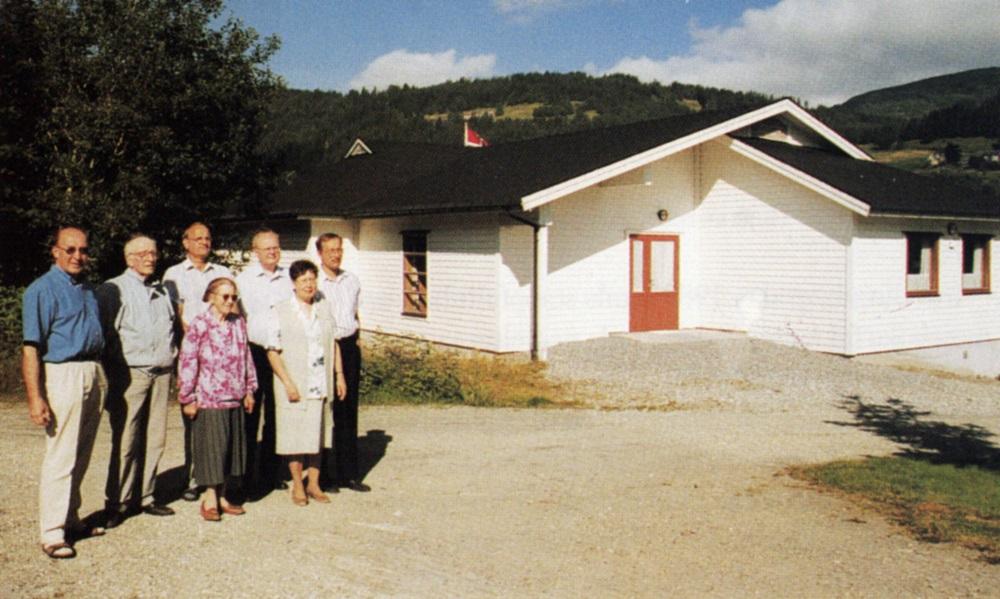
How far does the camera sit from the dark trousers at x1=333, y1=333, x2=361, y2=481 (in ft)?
22.3

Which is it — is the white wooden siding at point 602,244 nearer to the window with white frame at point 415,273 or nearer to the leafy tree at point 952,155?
the window with white frame at point 415,273

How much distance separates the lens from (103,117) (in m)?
13.4

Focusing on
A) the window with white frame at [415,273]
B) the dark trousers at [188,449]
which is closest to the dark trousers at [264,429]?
the dark trousers at [188,449]

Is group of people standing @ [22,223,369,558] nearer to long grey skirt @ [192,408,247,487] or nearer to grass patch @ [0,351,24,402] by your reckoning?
long grey skirt @ [192,408,247,487]

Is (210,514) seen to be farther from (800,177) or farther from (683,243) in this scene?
(683,243)

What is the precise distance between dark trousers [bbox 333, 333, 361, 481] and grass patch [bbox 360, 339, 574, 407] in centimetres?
429

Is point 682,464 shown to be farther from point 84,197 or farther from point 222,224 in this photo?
point 222,224

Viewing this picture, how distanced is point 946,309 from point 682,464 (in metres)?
11.9

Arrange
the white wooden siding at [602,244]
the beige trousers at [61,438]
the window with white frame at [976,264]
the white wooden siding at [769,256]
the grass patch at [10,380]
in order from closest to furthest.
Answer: the beige trousers at [61,438] < the grass patch at [10,380] < the white wooden siding at [769,256] < the white wooden siding at [602,244] < the window with white frame at [976,264]

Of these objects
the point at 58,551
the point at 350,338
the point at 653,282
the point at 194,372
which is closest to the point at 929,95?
Result: the point at 653,282

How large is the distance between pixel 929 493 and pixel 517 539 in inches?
139

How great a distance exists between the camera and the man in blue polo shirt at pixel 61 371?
5.11 meters

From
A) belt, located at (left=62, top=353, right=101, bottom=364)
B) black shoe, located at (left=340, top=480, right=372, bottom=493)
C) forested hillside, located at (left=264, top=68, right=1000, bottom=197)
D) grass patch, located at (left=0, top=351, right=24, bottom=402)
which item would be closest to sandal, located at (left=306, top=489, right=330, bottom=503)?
black shoe, located at (left=340, top=480, right=372, bottom=493)

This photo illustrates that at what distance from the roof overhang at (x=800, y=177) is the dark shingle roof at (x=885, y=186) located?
0.12m
